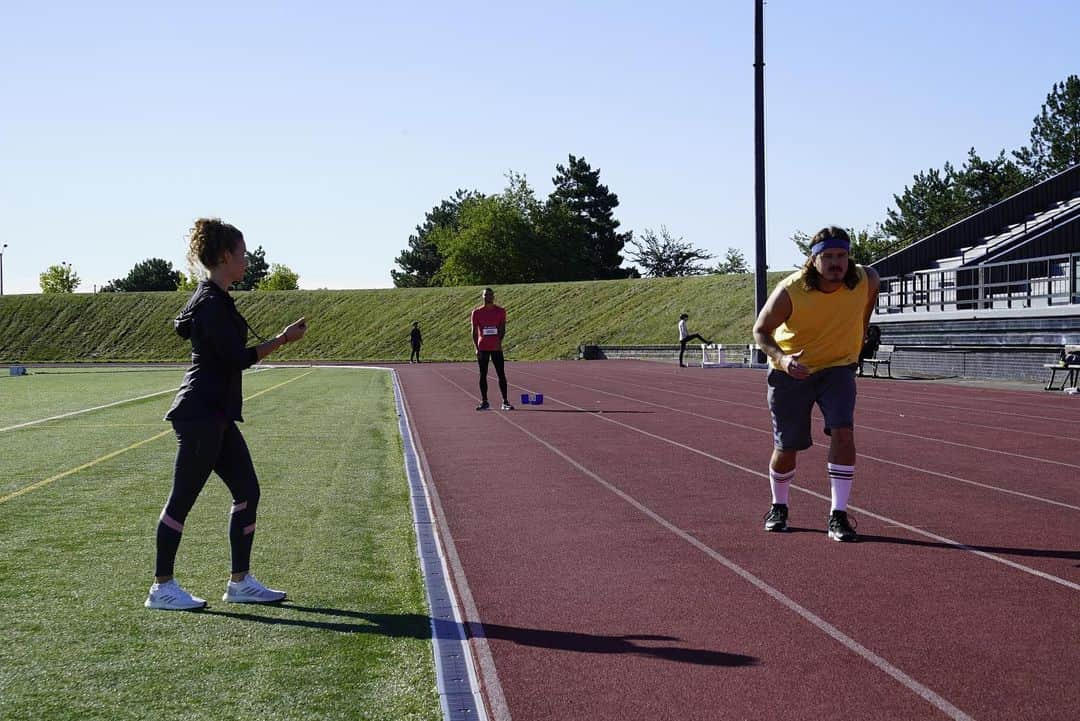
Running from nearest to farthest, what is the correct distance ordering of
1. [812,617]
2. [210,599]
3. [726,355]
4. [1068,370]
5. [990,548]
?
1. [812,617]
2. [210,599]
3. [990,548]
4. [1068,370]
5. [726,355]

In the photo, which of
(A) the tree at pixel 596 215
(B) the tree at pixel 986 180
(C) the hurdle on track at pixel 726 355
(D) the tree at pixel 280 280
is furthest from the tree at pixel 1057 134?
(D) the tree at pixel 280 280

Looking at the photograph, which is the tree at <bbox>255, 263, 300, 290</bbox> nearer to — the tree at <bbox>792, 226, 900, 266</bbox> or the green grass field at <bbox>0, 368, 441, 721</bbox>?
the tree at <bbox>792, 226, 900, 266</bbox>

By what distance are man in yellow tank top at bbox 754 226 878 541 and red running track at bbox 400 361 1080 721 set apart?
0.53m

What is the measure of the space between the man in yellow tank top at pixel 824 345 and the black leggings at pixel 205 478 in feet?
11.1

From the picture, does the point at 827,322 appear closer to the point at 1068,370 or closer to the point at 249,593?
the point at 249,593

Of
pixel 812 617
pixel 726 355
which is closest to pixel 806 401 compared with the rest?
pixel 812 617

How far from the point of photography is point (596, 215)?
11719 cm

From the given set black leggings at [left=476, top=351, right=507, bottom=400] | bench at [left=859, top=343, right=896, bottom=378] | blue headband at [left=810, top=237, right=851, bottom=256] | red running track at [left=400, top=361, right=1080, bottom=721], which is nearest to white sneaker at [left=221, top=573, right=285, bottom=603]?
red running track at [left=400, top=361, right=1080, bottom=721]

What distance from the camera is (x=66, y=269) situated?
152000 millimetres

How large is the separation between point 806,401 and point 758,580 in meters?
1.71

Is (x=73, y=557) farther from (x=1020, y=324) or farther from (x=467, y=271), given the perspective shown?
(x=467, y=271)

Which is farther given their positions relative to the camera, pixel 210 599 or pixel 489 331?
pixel 489 331

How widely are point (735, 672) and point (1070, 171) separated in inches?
1554

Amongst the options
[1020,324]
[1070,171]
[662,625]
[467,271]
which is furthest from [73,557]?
[467,271]
